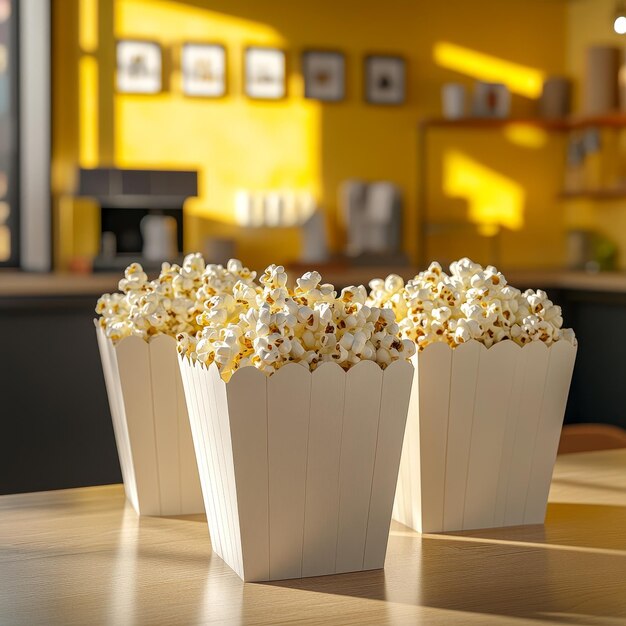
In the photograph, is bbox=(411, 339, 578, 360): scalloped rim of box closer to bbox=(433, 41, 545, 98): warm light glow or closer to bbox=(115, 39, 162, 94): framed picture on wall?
bbox=(115, 39, 162, 94): framed picture on wall

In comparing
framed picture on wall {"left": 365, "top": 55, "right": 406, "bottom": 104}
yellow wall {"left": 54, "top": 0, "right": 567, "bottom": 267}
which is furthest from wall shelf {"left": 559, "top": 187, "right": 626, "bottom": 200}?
framed picture on wall {"left": 365, "top": 55, "right": 406, "bottom": 104}

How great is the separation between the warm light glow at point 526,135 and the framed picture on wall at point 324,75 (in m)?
0.90

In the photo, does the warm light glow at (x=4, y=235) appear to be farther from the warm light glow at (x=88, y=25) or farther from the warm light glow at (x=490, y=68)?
the warm light glow at (x=490, y=68)

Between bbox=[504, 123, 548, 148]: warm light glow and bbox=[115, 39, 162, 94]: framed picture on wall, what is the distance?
174cm

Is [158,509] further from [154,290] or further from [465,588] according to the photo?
[465,588]

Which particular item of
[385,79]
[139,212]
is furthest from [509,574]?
[385,79]

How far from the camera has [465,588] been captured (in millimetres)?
846

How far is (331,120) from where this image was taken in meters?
4.66

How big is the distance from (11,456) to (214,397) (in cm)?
259

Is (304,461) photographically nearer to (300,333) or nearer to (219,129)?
(300,333)

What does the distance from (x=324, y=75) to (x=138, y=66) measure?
2.79ft

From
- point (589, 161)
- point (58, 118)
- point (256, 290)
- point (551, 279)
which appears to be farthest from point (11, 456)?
point (589, 161)

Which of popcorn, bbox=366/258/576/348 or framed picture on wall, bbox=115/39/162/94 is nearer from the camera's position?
popcorn, bbox=366/258/576/348

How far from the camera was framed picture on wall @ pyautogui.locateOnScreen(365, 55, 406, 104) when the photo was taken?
15.4 ft
